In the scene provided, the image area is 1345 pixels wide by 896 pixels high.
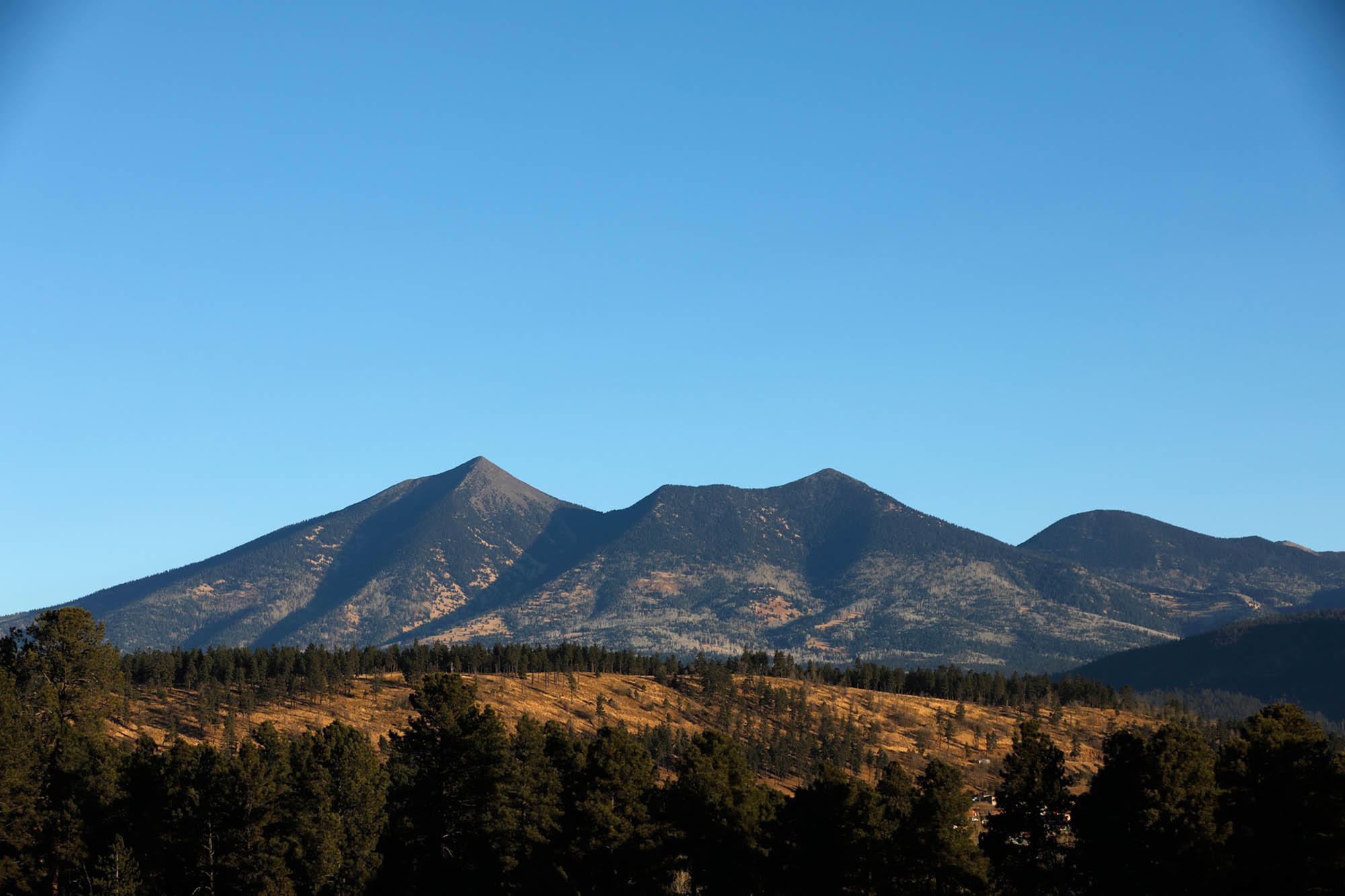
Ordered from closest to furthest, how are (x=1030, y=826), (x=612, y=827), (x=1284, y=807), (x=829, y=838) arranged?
1. (x=1284, y=807)
2. (x=1030, y=826)
3. (x=829, y=838)
4. (x=612, y=827)

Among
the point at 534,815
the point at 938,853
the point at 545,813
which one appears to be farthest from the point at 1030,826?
the point at 534,815

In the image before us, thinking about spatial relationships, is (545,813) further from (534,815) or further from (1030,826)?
(1030,826)

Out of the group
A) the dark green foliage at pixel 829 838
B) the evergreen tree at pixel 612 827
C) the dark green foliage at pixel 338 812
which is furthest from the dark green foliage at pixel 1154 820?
the dark green foliage at pixel 338 812

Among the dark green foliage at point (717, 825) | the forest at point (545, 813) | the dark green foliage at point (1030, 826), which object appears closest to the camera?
the forest at point (545, 813)

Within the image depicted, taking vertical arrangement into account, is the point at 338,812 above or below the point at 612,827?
above

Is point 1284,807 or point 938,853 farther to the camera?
point 938,853

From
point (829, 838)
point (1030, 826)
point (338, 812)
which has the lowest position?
point (829, 838)

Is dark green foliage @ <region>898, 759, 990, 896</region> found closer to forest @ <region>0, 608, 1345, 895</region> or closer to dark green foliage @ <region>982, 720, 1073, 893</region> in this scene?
forest @ <region>0, 608, 1345, 895</region>

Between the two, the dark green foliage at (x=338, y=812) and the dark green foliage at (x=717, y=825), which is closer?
the dark green foliage at (x=338, y=812)

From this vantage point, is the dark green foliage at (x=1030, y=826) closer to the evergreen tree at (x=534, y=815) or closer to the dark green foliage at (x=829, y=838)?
the dark green foliage at (x=829, y=838)

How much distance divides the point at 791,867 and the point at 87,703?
202ft

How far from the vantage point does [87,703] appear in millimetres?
103875

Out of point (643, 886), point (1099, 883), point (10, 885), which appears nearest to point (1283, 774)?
point (1099, 883)

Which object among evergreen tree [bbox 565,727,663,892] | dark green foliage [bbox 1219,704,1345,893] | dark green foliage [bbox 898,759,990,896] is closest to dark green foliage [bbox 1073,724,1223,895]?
Answer: dark green foliage [bbox 1219,704,1345,893]
